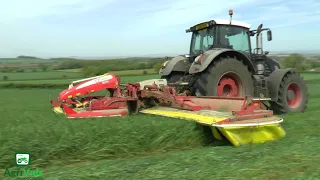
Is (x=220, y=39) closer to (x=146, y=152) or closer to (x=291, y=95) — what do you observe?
(x=291, y=95)

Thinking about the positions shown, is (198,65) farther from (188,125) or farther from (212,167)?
(212,167)

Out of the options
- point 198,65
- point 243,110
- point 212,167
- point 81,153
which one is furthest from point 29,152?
point 198,65

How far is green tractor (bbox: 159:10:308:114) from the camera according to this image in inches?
281

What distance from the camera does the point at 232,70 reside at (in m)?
7.33

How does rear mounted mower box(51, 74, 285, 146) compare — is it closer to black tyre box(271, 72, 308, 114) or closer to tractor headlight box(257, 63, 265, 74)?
black tyre box(271, 72, 308, 114)

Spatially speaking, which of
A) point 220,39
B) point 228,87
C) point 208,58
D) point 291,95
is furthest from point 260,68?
point 208,58

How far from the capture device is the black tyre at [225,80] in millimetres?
7074

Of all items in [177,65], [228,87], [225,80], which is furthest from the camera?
[177,65]

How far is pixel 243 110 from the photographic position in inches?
207

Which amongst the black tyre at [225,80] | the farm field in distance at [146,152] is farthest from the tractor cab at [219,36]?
the farm field in distance at [146,152]

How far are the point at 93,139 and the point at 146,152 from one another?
2.31ft

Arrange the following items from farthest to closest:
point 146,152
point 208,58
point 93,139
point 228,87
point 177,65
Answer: point 177,65
point 228,87
point 208,58
point 146,152
point 93,139

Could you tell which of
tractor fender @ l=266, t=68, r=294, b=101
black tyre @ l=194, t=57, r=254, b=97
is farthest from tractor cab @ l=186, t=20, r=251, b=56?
tractor fender @ l=266, t=68, r=294, b=101

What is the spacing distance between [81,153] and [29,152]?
591 millimetres
